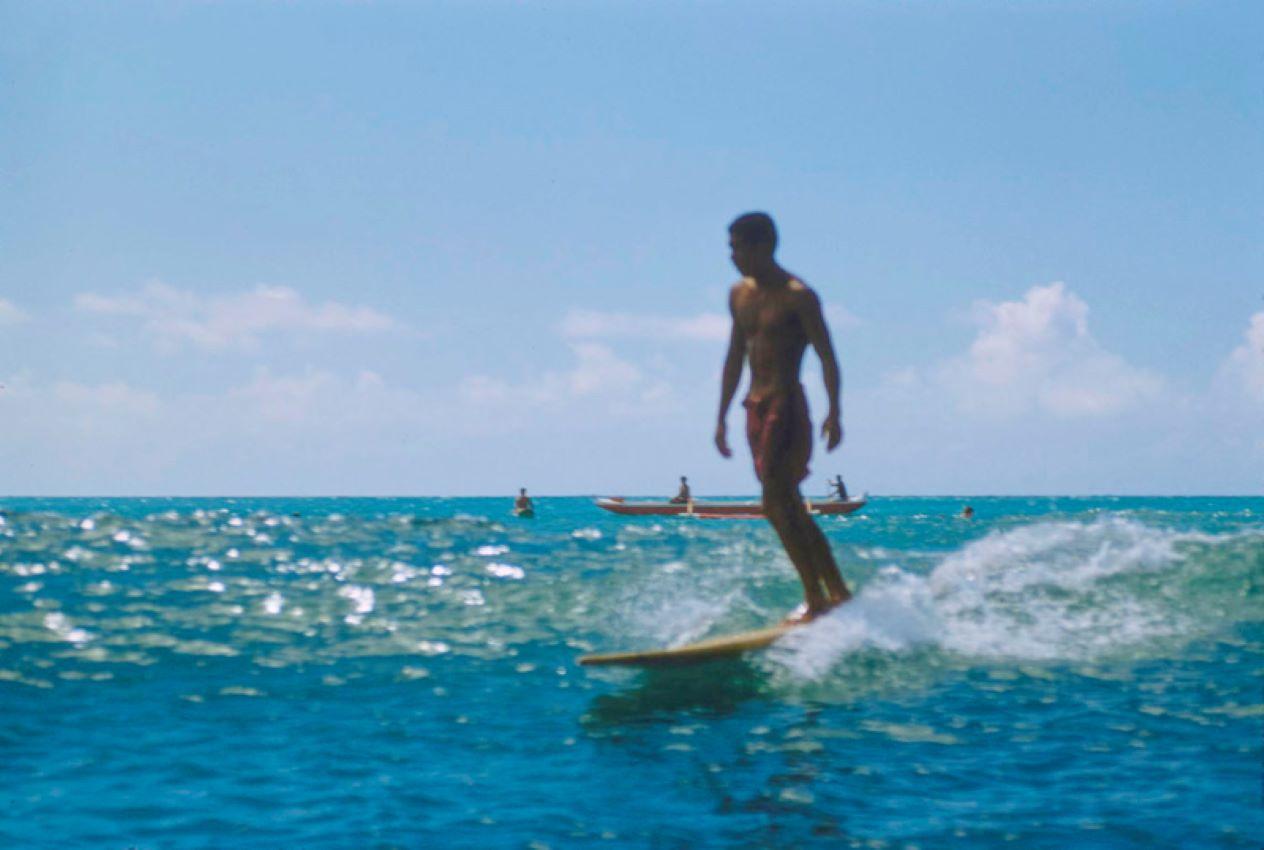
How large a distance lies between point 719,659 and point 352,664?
246 centimetres

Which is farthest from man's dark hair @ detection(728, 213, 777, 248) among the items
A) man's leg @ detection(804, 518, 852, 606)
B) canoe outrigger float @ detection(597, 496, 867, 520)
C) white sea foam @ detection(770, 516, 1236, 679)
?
canoe outrigger float @ detection(597, 496, 867, 520)

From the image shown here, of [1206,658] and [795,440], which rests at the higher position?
[795,440]

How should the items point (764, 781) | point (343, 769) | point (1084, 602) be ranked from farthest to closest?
point (1084, 602) < point (343, 769) < point (764, 781)

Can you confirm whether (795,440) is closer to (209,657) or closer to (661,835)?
(661,835)

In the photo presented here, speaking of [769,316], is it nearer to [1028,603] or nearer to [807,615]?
[807,615]

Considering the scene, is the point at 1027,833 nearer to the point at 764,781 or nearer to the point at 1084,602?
the point at 764,781

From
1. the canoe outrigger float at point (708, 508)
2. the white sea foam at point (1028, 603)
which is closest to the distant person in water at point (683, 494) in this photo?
the canoe outrigger float at point (708, 508)

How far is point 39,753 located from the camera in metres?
5.48

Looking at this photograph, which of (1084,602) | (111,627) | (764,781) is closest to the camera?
(764,781)

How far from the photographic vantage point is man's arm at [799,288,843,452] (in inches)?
280

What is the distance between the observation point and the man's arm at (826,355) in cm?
712

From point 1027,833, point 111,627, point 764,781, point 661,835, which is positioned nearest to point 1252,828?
point 1027,833

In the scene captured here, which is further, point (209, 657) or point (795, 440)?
point (209, 657)

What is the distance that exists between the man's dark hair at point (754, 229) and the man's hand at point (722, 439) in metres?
1.28
